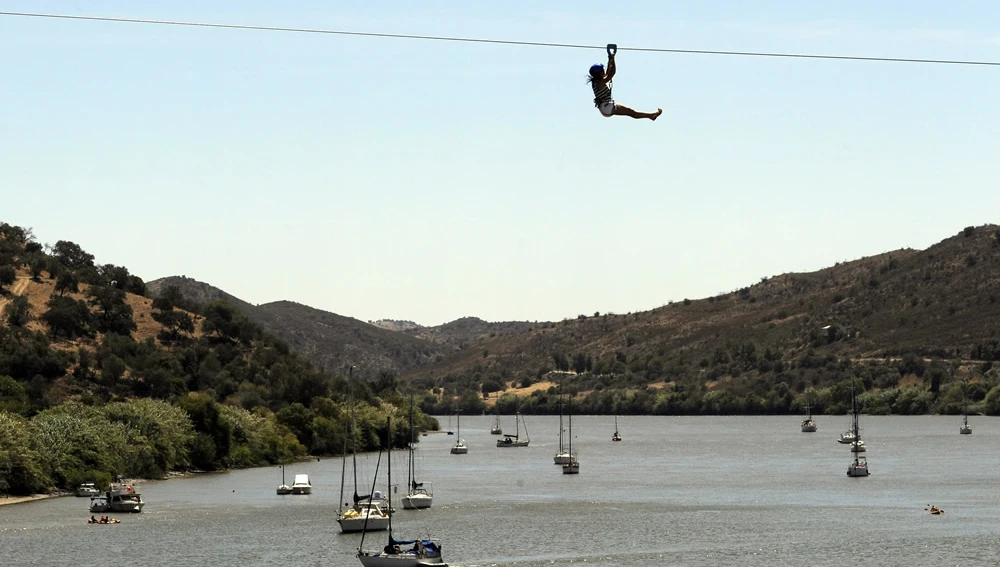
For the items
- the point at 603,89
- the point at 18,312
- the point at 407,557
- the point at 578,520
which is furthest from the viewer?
the point at 18,312

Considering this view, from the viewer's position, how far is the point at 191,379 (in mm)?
180625

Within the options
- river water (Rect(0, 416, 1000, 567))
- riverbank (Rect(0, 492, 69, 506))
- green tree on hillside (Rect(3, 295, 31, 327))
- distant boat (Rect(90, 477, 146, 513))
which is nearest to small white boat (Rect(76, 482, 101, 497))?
riverbank (Rect(0, 492, 69, 506))

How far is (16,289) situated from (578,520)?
361 feet

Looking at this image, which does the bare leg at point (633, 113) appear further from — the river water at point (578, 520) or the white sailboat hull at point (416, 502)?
the white sailboat hull at point (416, 502)

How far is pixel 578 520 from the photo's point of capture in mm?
103625

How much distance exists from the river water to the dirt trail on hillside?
49390mm

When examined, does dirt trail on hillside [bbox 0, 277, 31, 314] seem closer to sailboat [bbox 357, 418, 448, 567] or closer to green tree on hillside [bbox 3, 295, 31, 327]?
green tree on hillside [bbox 3, 295, 31, 327]

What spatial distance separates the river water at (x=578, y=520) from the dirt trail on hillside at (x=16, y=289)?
1944 inches

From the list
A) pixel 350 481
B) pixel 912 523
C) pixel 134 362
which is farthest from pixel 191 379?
pixel 912 523

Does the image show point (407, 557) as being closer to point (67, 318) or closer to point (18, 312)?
point (18, 312)

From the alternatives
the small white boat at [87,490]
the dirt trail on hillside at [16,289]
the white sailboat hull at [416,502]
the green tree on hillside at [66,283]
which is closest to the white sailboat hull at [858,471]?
the white sailboat hull at [416,502]

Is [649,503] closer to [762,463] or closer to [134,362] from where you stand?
[762,463]

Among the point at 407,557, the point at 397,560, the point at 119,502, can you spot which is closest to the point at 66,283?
the point at 119,502

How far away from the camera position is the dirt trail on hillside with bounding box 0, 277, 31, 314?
183m
